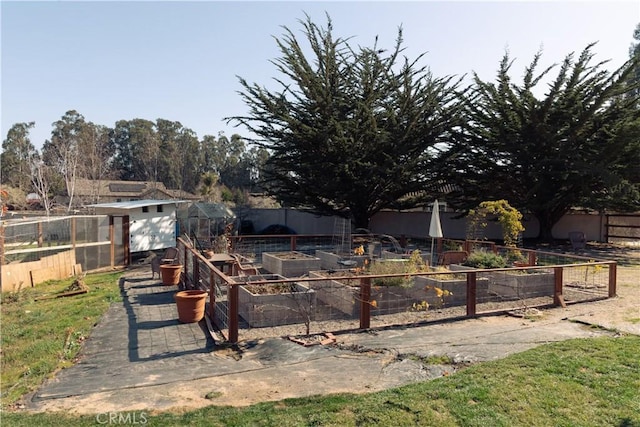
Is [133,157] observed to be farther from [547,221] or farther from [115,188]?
[547,221]

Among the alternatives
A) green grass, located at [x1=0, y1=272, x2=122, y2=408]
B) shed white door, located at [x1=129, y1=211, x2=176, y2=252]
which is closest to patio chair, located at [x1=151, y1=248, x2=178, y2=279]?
green grass, located at [x1=0, y1=272, x2=122, y2=408]

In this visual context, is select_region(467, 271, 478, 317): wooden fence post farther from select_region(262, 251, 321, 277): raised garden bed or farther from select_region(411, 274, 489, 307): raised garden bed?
select_region(262, 251, 321, 277): raised garden bed

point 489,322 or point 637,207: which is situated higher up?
point 637,207

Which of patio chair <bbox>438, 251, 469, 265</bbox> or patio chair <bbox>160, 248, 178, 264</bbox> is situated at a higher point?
patio chair <bbox>438, 251, 469, 265</bbox>

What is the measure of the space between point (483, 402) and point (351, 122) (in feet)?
60.3

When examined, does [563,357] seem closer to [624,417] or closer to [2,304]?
[624,417]

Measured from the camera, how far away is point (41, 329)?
7.39 m

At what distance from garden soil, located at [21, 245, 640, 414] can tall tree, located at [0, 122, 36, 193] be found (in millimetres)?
28822

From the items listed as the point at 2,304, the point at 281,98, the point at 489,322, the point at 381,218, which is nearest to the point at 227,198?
the point at 381,218

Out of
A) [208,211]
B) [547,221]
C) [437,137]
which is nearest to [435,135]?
[437,137]

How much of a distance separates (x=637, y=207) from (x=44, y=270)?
2248 centimetres

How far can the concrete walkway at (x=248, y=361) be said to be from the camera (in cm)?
440

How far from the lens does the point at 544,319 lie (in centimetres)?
759

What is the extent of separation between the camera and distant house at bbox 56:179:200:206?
31.9 m
